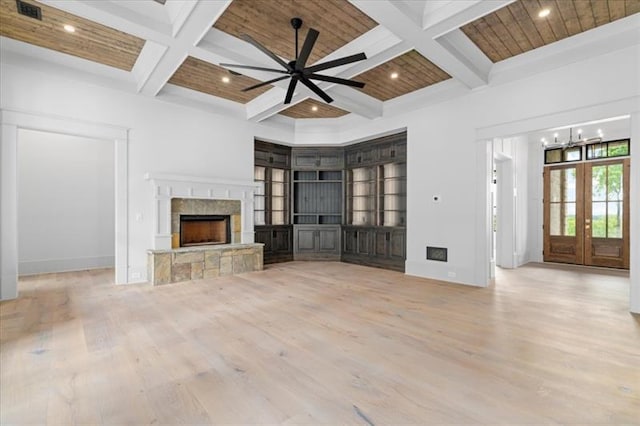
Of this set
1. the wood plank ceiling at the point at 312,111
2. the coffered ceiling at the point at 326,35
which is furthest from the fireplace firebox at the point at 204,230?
the wood plank ceiling at the point at 312,111

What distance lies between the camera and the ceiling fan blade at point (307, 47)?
3.28 meters

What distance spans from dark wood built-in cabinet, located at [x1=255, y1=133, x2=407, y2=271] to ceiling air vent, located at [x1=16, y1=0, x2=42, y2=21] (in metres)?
4.49

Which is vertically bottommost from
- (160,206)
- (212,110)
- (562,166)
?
(160,206)

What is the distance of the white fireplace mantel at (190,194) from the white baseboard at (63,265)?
2472 millimetres

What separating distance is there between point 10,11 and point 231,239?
15.5 feet

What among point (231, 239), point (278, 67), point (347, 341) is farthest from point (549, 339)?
point (231, 239)

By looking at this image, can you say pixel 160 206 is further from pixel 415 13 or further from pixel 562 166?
pixel 562 166

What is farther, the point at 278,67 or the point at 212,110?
the point at 212,110

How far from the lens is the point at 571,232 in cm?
769

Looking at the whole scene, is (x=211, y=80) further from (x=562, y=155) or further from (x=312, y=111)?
(x=562, y=155)

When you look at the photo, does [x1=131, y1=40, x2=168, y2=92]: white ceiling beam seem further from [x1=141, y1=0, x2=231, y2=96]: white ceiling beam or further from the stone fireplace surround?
the stone fireplace surround

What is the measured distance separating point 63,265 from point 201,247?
3.31 metres

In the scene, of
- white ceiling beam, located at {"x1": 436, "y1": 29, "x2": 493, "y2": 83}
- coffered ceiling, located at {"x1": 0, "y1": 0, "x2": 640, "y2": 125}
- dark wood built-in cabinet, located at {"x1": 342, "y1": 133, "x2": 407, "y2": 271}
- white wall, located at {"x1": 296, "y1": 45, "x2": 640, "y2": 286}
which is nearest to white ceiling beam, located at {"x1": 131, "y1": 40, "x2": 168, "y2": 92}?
coffered ceiling, located at {"x1": 0, "y1": 0, "x2": 640, "y2": 125}

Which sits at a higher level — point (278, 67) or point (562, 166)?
point (278, 67)
